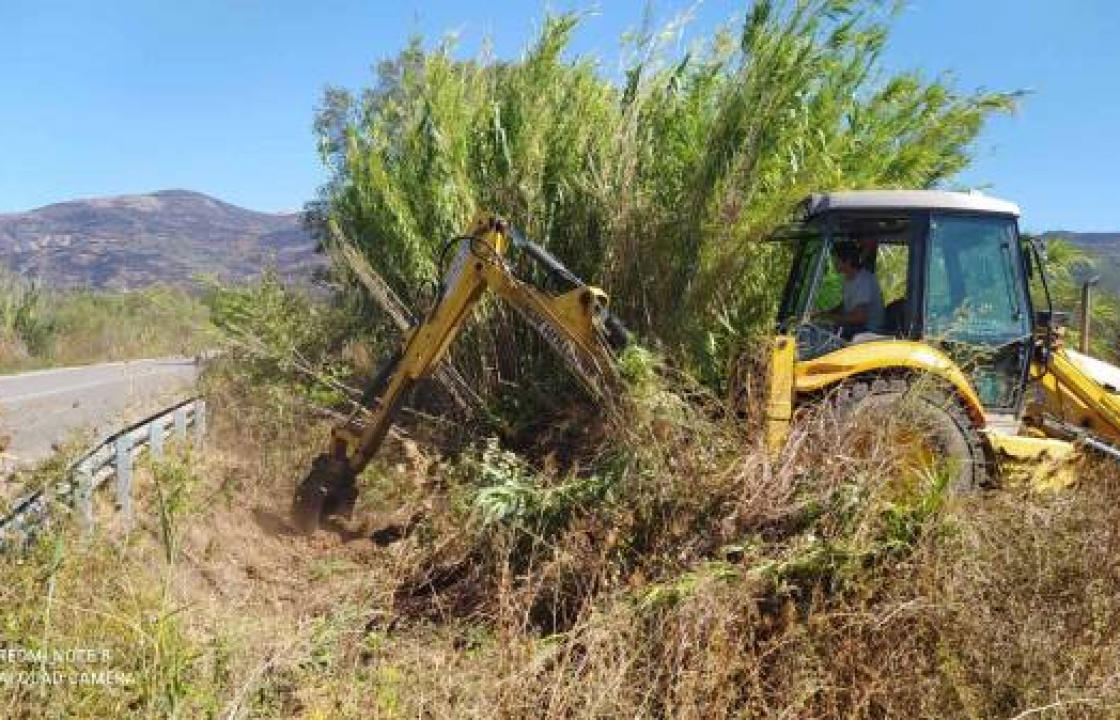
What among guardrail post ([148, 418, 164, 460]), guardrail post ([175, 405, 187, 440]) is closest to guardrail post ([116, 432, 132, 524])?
guardrail post ([148, 418, 164, 460])

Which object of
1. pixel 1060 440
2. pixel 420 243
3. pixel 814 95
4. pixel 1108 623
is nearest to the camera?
pixel 1108 623

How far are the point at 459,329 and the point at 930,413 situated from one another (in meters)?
3.12

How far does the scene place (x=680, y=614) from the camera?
4.41 m

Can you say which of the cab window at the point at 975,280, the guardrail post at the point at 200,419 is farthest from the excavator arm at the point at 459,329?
the guardrail post at the point at 200,419

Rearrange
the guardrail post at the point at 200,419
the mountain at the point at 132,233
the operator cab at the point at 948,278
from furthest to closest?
the mountain at the point at 132,233
the guardrail post at the point at 200,419
the operator cab at the point at 948,278

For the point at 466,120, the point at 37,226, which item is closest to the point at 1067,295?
the point at 466,120

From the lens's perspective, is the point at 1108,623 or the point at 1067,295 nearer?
the point at 1108,623

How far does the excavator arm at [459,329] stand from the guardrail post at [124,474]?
60.9 inches

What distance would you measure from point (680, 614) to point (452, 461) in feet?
12.8

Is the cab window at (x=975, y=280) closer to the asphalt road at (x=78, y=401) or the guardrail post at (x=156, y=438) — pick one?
the asphalt road at (x=78, y=401)

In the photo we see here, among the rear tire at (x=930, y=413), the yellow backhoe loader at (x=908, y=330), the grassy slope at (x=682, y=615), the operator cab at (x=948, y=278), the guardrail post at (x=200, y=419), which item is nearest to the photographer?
the grassy slope at (x=682, y=615)

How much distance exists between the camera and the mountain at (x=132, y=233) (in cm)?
6962

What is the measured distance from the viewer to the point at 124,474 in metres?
6.16

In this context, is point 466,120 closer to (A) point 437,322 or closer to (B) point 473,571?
(A) point 437,322
